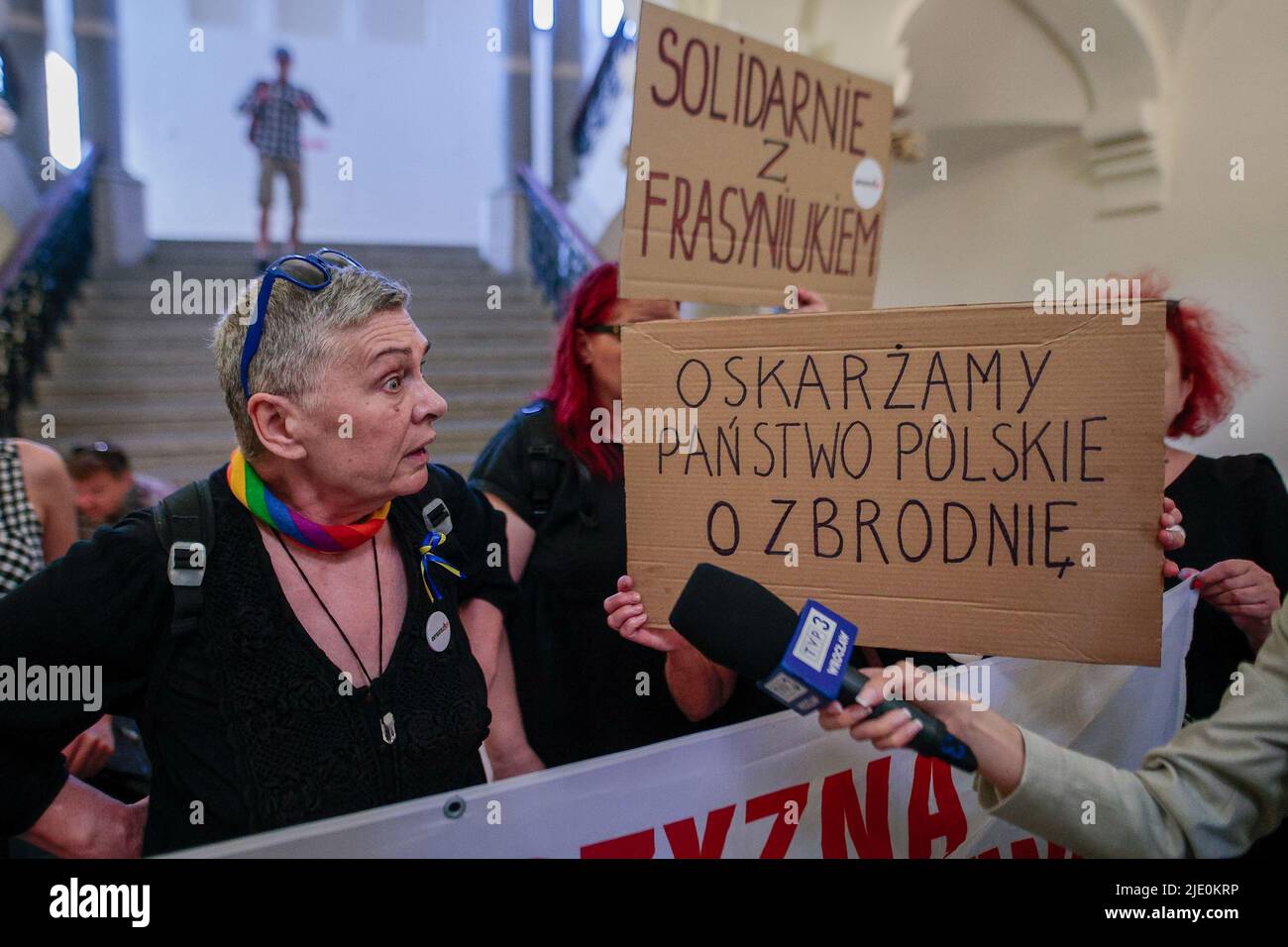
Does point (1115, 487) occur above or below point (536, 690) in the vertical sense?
above

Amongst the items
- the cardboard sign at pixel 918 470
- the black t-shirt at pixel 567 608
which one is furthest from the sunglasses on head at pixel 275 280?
the black t-shirt at pixel 567 608

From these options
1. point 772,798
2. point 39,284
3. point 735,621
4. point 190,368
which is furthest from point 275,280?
point 39,284

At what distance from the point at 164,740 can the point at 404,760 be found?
0.31 metres

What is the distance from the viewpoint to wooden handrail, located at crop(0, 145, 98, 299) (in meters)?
5.55

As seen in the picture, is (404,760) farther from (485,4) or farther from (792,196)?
(485,4)

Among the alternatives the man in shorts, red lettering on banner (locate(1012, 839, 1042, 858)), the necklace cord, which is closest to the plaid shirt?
the man in shorts

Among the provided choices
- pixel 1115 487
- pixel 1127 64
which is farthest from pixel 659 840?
pixel 1127 64

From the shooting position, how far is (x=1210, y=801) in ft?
3.82

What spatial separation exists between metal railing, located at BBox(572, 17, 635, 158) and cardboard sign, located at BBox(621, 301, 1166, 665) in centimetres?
593

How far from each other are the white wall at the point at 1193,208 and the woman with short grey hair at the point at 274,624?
2781 millimetres

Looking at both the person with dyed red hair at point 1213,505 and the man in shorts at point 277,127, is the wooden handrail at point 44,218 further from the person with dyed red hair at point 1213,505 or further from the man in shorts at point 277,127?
the person with dyed red hair at point 1213,505

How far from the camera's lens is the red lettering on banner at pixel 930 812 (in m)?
1.42

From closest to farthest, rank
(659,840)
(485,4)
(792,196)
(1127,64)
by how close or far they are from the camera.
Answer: (659,840) → (792,196) → (1127,64) → (485,4)

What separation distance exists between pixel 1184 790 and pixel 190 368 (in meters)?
6.57
